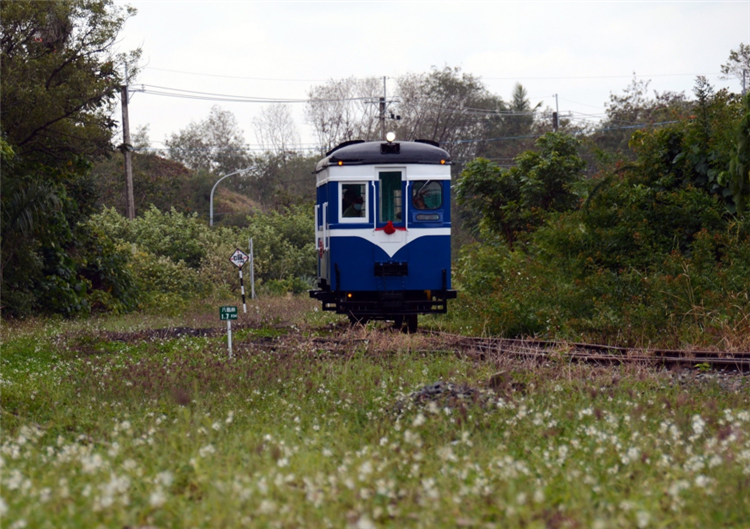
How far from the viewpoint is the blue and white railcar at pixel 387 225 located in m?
14.5

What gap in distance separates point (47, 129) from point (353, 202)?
9871 mm

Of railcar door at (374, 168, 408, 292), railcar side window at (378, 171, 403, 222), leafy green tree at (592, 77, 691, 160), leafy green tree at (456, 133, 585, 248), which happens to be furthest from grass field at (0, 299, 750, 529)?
leafy green tree at (592, 77, 691, 160)

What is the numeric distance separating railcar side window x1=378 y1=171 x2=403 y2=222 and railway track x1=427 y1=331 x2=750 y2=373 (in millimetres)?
2939

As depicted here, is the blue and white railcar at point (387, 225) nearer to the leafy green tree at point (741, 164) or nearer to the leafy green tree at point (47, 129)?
the leafy green tree at point (741, 164)

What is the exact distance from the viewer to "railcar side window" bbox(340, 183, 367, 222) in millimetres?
14508

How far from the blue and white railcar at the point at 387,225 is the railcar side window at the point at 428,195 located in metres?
0.02

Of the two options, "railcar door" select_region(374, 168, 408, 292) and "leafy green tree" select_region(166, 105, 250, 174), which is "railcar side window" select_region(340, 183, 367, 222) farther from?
"leafy green tree" select_region(166, 105, 250, 174)

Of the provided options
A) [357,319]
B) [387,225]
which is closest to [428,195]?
[387,225]

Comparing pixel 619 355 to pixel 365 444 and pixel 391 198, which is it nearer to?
pixel 391 198

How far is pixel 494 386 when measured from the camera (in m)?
8.20

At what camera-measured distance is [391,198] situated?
14.7 metres

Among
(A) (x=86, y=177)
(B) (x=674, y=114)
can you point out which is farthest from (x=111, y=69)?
(B) (x=674, y=114)

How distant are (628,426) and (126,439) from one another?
3376mm

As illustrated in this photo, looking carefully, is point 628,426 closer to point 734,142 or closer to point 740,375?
point 740,375
